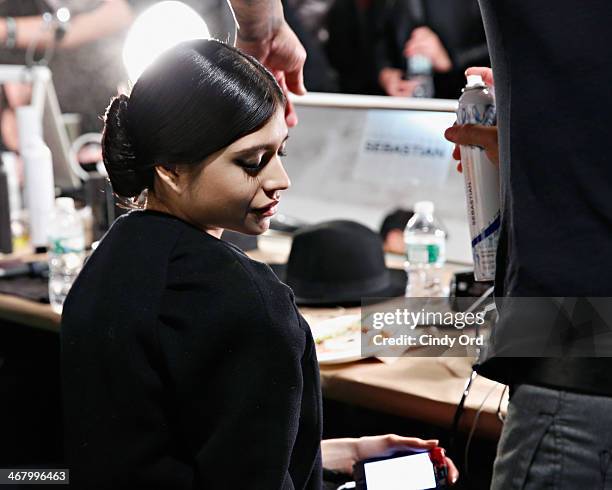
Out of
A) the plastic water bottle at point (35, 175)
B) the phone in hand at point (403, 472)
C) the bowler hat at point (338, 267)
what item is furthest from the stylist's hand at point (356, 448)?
the plastic water bottle at point (35, 175)

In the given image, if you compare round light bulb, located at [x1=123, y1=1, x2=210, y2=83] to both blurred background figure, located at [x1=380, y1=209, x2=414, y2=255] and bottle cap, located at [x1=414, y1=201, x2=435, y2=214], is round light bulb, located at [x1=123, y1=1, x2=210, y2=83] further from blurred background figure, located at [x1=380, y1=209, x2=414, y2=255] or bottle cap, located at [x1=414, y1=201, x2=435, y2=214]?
blurred background figure, located at [x1=380, y1=209, x2=414, y2=255]

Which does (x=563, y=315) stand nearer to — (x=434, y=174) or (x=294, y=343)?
(x=294, y=343)

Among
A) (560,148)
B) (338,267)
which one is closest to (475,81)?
(560,148)

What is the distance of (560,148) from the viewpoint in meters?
0.92

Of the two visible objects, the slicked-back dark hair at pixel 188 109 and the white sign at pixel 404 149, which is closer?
the slicked-back dark hair at pixel 188 109

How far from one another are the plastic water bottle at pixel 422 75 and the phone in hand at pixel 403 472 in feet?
8.79

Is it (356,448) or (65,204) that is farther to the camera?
(65,204)

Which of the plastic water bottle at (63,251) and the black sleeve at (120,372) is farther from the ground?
the black sleeve at (120,372)

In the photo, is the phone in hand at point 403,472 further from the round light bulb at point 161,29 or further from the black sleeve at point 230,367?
the round light bulb at point 161,29

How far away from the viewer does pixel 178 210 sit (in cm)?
105

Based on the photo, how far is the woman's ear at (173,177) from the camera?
1024 millimetres

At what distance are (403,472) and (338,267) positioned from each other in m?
0.81

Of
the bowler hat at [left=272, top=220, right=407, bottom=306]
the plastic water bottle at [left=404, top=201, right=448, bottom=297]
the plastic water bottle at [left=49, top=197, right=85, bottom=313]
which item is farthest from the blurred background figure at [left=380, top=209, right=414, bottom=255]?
the plastic water bottle at [left=49, top=197, right=85, bottom=313]

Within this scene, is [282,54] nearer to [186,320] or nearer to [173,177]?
[173,177]
